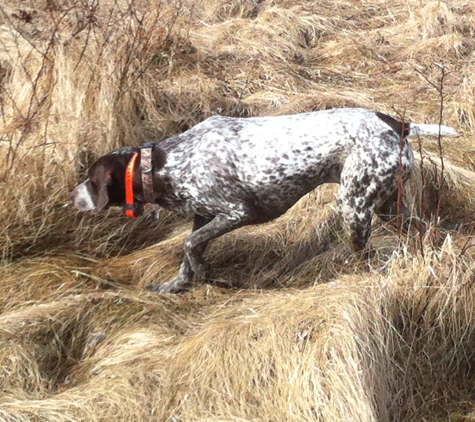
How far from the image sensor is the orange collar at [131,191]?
167 inches

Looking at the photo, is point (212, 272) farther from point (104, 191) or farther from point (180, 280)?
point (104, 191)

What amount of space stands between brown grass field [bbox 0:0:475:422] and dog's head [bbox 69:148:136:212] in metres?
0.44

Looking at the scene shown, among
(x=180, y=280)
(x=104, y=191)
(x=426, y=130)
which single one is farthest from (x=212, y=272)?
(x=426, y=130)

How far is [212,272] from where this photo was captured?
4609 mm

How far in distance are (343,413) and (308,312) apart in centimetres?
60

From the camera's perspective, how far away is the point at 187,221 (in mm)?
5176

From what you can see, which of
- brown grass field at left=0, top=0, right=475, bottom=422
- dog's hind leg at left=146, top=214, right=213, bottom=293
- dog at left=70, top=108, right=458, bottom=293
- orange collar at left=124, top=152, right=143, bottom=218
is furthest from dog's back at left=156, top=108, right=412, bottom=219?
brown grass field at left=0, top=0, right=475, bottom=422

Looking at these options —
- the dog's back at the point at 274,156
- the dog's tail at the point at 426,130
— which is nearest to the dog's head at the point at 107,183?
the dog's back at the point at 274,156

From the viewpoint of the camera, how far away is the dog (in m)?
4.14

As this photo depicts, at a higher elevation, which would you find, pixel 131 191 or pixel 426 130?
pixel 426 130

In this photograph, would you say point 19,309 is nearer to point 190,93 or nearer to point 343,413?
point 343,413

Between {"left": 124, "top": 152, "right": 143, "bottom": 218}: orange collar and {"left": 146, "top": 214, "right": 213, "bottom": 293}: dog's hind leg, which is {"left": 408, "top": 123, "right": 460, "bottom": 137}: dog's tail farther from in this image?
{"left": 124, "top": 152, "right": 143, "bottom": 218}: orange collar

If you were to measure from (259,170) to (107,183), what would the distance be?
2.76 feet

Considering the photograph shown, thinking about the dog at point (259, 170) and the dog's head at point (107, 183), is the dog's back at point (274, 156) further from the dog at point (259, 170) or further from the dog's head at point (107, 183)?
the dog's head at point (107, 183)
